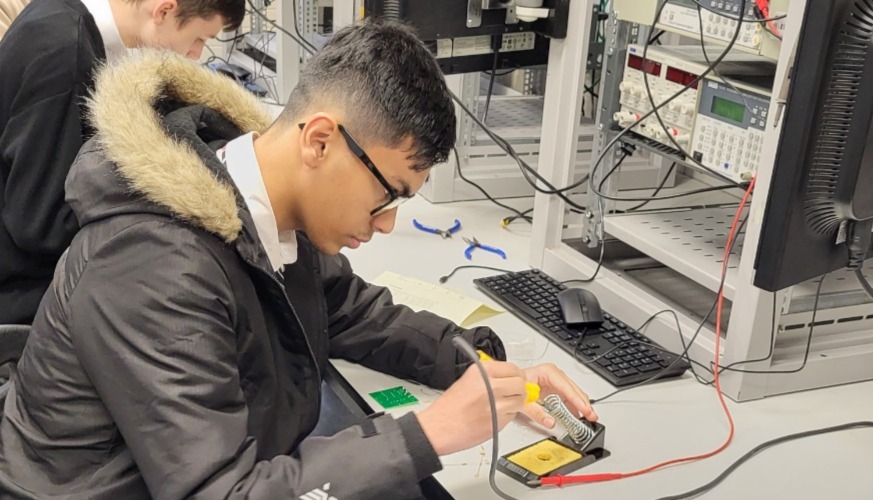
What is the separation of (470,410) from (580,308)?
50 centimetres

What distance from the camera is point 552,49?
168 centimetres

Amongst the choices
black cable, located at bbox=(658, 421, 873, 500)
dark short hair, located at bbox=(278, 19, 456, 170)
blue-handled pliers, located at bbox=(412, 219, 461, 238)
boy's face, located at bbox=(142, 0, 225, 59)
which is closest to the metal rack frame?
black cable, located at bbox=(658, 421, 873, 500)

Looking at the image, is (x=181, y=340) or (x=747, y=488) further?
(x=747, y=488)

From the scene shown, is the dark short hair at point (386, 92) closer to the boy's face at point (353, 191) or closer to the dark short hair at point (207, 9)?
the boy's face at point (353, 191)

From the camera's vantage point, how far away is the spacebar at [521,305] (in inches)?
60.5

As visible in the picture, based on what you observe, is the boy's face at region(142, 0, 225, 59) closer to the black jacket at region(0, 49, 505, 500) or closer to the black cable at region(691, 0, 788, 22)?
the black jacket at region(0, 49, 505, 500)

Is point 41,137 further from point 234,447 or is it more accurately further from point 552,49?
point 552,49

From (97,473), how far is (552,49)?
113 centimetres

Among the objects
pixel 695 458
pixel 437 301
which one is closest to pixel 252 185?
pixel 437 301

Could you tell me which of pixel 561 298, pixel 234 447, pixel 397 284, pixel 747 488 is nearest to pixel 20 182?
pixel 397 284

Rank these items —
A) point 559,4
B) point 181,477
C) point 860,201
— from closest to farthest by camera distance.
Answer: point 181,477, point 860,201, point 559,4

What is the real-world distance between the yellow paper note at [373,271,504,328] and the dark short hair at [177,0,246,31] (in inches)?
24.0

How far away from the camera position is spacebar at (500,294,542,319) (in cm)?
154

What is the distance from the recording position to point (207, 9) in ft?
5.52
